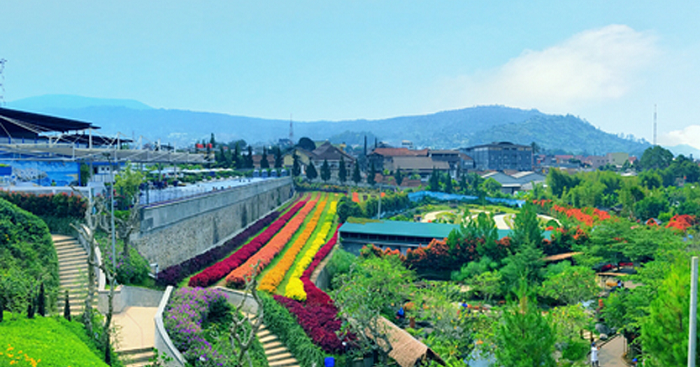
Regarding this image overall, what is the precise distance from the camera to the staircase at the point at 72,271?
54.1 ft

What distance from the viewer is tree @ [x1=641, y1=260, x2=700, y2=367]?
488 inches

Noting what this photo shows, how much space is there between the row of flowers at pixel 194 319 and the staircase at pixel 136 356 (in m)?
0.83

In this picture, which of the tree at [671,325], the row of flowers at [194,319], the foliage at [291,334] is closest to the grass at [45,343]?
the row of flowers at [194,319]

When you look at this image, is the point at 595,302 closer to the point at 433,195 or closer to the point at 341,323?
the point at 341,323

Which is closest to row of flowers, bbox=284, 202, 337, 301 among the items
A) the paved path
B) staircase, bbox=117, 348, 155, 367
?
staircase, bbox=117, 348, 155, 367

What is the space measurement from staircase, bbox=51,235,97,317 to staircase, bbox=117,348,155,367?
2420 millimetres

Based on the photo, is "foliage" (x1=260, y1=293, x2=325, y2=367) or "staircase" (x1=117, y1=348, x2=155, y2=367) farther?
"foliage" (x1=260, y1=293, x2=325, y2=367)

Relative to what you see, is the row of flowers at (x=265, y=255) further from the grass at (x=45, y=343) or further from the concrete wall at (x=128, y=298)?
the grass at (x=45, y=343)

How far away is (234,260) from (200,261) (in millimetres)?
1822

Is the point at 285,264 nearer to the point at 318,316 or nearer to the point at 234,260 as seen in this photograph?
the point at 234,260

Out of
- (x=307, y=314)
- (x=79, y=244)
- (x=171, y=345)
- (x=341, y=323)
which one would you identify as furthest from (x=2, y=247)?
(x=341, y=323)

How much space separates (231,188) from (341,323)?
1753cm

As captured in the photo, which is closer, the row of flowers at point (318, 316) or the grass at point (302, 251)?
the row of flowers at point (318, 316)

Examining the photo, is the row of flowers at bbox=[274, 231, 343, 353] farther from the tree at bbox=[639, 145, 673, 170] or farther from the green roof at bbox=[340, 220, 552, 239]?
the tree at bbox=[639, 145, 673, 170]
